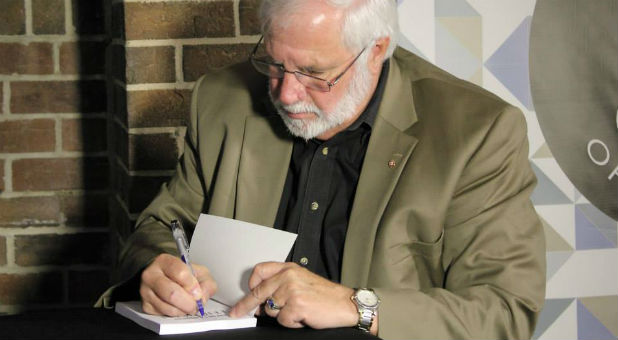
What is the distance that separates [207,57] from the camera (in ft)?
8.28

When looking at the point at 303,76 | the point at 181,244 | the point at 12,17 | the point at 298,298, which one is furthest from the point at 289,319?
the point at 12,17

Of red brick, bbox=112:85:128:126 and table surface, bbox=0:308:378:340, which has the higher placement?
red brick, bbox=112:85:128:126

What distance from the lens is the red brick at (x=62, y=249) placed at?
298 centimetres

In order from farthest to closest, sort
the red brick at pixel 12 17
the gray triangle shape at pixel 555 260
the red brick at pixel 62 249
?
the red brick at pixel 62 249
the red brick at pixel 12 17
the gray triangle shape at pixel 555 260

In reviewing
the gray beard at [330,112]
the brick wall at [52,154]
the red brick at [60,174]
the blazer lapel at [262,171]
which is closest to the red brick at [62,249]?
the brick wall at [52,154]

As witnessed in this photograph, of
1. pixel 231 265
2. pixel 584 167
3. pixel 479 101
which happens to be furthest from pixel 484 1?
pixel 231 265

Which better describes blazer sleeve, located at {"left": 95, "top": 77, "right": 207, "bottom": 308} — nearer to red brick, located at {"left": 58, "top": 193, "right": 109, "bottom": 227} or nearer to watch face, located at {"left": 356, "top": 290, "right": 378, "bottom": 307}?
watch face, located at {"left": 356, "top": 290, "right": 378, "bottom": 307}

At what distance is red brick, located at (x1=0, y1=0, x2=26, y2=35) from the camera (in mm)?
2875

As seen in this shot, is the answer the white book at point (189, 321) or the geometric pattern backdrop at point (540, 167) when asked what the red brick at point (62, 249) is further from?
the white book at point (189, 321)

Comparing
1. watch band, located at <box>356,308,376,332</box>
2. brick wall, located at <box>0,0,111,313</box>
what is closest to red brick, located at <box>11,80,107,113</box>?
brick wall, located at <box>0,0,111,313</box>

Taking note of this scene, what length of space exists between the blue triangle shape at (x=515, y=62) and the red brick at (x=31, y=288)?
154 centimetres

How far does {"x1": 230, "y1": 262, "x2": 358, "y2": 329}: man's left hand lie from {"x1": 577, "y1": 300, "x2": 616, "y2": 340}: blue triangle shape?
138cm

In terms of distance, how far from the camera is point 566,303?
106 inches

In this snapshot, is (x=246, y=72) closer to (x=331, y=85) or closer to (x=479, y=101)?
(x=331, y=85)
